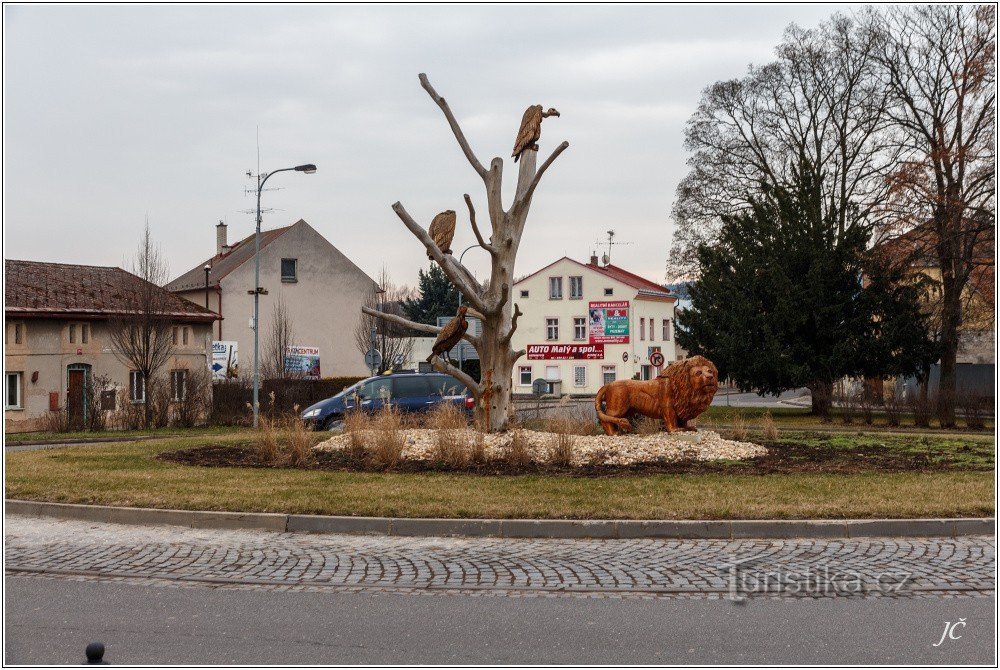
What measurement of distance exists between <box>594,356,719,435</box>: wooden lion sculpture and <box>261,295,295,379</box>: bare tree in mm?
21487

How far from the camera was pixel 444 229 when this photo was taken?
17312mm

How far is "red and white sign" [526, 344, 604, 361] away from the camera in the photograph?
71.9 metres

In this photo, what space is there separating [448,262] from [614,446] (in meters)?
4.05

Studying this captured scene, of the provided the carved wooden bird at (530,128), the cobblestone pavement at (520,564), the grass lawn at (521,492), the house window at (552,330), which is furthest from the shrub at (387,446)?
the house window at (552,330)

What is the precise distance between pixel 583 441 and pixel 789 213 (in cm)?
2082

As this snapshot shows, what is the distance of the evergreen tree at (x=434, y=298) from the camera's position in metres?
77.9

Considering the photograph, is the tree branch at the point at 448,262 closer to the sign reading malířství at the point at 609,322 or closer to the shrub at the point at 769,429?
the shrub at the point at 769,429

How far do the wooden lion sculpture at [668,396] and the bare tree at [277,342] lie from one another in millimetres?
21487

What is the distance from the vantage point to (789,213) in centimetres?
3453

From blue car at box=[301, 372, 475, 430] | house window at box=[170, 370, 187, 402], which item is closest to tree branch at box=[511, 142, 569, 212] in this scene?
blue car at box=[301, 372, 475, 430]

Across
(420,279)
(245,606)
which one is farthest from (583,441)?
(420,279)

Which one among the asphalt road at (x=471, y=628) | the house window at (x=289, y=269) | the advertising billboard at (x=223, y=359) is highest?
the house window at (x=289, y=269)

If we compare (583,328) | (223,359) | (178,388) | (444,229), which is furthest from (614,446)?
(583,328)

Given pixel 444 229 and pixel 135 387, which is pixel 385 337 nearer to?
pixel 135 387
